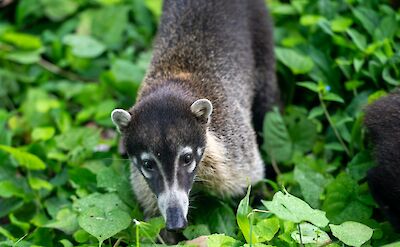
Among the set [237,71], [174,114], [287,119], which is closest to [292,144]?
[287,119]

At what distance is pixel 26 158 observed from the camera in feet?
19.8

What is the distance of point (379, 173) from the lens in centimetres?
514

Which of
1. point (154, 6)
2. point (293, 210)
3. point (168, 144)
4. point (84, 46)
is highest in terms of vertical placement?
point (168, 144)

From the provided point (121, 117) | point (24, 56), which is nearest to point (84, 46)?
point (24, 56)

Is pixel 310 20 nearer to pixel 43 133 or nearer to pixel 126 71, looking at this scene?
pixel 126 71

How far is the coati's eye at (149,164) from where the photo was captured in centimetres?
493

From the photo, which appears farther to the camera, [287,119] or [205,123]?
[287,119]

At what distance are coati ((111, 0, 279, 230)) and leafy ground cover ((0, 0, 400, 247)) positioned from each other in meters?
0.21

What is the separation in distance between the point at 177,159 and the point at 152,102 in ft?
1.45

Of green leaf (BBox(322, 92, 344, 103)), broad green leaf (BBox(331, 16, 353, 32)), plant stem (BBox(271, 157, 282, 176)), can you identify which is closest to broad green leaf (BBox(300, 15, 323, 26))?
broad green leaf (BBox(331, 16, 353, 32))

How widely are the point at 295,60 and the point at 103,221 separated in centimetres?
251

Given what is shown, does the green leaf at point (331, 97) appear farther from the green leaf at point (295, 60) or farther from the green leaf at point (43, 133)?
the green leaf at point (43, 133)

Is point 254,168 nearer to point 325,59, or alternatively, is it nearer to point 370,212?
point 370,212

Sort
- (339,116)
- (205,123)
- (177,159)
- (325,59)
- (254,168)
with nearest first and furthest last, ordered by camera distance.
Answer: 1. (177,159)
2. (205,123)
3. (254,168)
4. (339,116)
5. (325,59)
